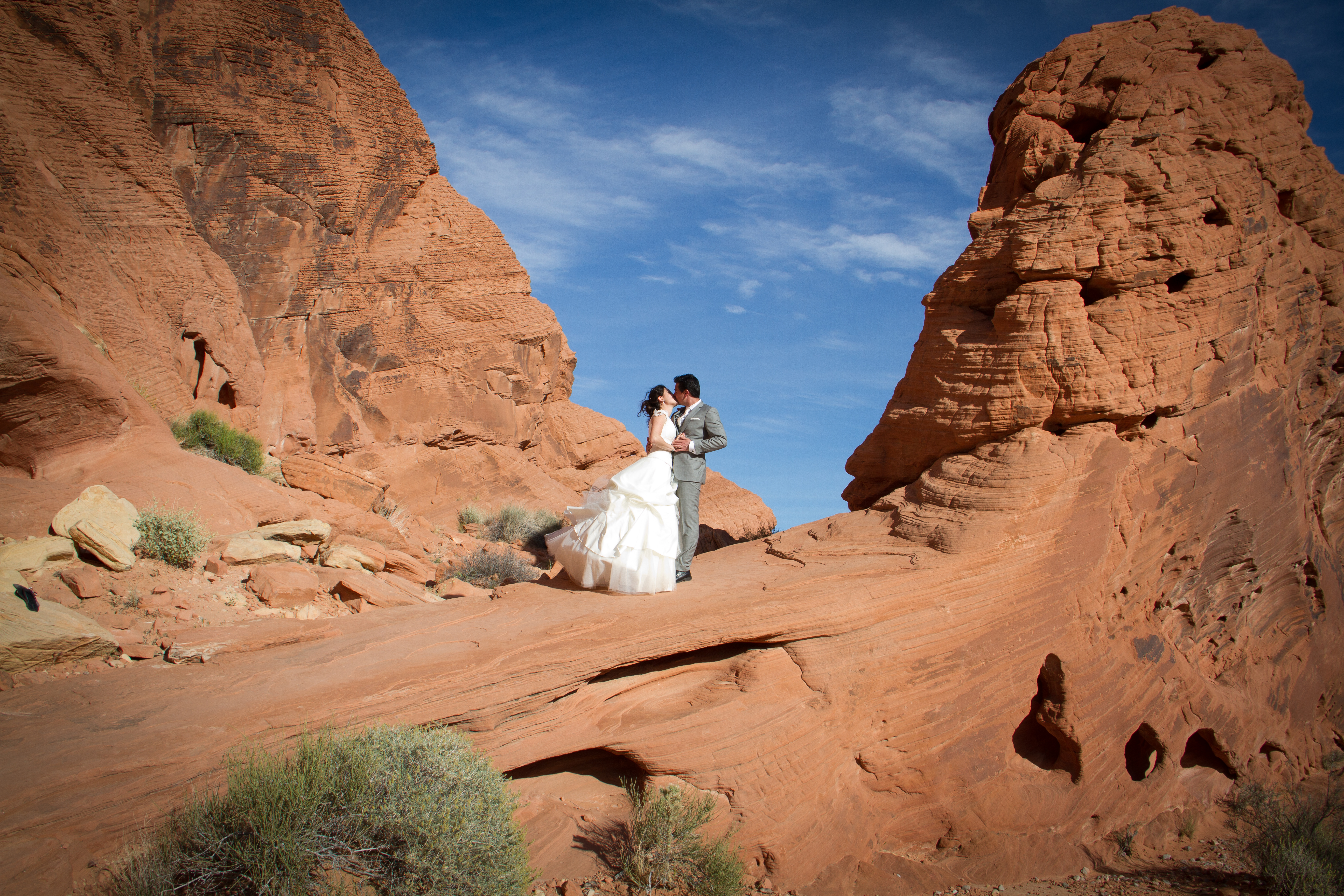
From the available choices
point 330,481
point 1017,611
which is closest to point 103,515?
point 330,481

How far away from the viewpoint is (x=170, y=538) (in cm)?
777

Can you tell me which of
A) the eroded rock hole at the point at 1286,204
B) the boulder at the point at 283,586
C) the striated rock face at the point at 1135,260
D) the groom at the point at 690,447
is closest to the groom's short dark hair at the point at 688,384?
the groom at the point at 690,447

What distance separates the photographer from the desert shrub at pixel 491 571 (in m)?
10.6

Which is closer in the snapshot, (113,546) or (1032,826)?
(1032,826)

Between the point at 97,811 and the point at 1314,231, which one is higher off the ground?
the point at 1314,231

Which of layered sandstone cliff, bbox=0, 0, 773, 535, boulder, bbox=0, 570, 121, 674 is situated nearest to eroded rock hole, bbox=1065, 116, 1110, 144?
layered sandstone cliff, bbox=0, 0, 773, 535

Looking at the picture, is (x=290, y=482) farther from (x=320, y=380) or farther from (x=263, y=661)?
(x=263, y=661)

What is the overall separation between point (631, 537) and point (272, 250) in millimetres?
11430

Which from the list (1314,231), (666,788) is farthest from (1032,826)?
(1314,231)

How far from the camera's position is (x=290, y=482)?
1221 cm

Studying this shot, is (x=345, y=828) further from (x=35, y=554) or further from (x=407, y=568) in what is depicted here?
(x=407, y=568)

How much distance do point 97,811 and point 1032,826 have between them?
6502mm

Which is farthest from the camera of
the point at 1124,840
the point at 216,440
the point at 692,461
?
the point at 216,440

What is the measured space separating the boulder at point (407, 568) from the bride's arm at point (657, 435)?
424cm
